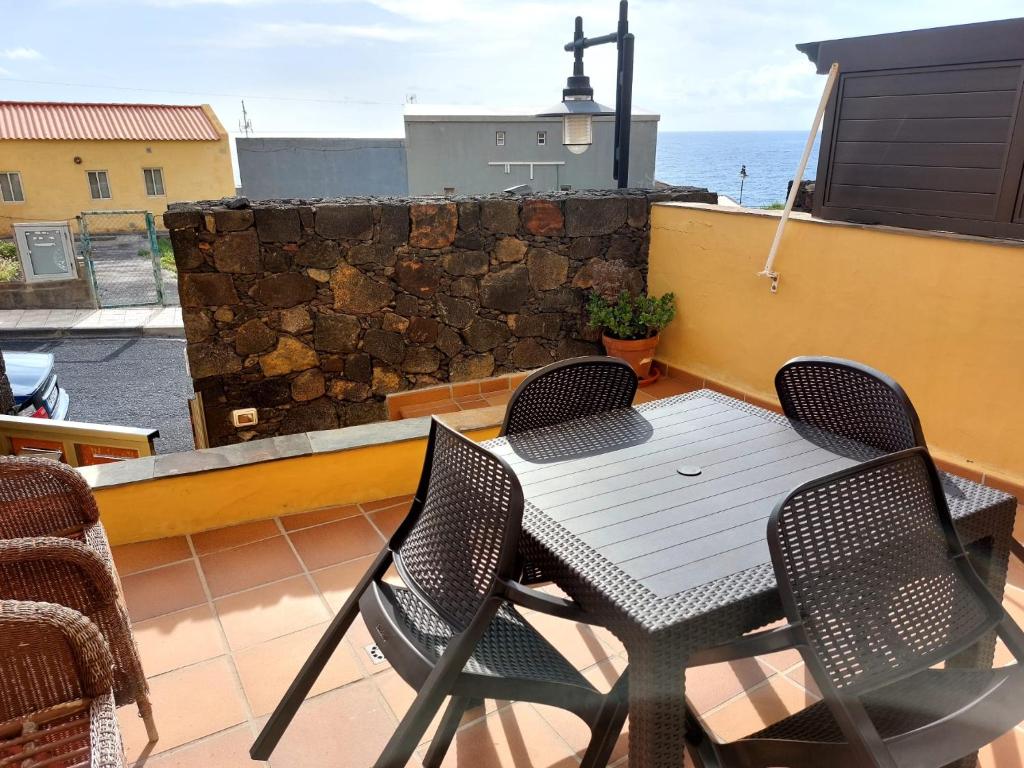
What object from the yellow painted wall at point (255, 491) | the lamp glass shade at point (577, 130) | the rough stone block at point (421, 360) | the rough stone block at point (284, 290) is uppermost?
the lamp glass shade at point (577, 130)

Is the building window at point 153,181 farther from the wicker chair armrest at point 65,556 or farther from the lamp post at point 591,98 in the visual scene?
the wicker chair armrest at point 65,556

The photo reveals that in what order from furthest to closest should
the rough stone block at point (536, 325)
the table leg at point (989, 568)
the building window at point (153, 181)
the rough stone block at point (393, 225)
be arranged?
the building window at point (153, 181) → the rough stone block at point (536, 325) → the rough stone block at point (393, 225) → the table leg at point (989, 568)

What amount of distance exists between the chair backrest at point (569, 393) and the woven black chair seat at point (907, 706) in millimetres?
922

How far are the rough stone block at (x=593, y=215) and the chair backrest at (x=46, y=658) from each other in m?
3.43

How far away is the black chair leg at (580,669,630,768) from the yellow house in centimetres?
2186

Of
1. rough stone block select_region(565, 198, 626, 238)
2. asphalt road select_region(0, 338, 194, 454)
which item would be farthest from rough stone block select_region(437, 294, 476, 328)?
asphalt road select_region(0, 338, 194, 454)

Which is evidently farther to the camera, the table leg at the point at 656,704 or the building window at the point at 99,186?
the building window at the point at 99,186

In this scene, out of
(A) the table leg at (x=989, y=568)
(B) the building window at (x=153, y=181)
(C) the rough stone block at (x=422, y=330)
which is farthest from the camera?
(B) the building window at (x=153, y=181)

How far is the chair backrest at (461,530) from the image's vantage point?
125cm

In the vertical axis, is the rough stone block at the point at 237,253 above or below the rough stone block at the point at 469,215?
below

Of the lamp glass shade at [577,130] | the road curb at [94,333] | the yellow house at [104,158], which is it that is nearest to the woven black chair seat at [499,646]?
the lamp glass shade at [577,130]

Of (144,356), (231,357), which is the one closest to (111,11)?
(144,356)

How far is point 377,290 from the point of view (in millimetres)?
3873

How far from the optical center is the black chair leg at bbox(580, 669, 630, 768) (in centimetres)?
130
